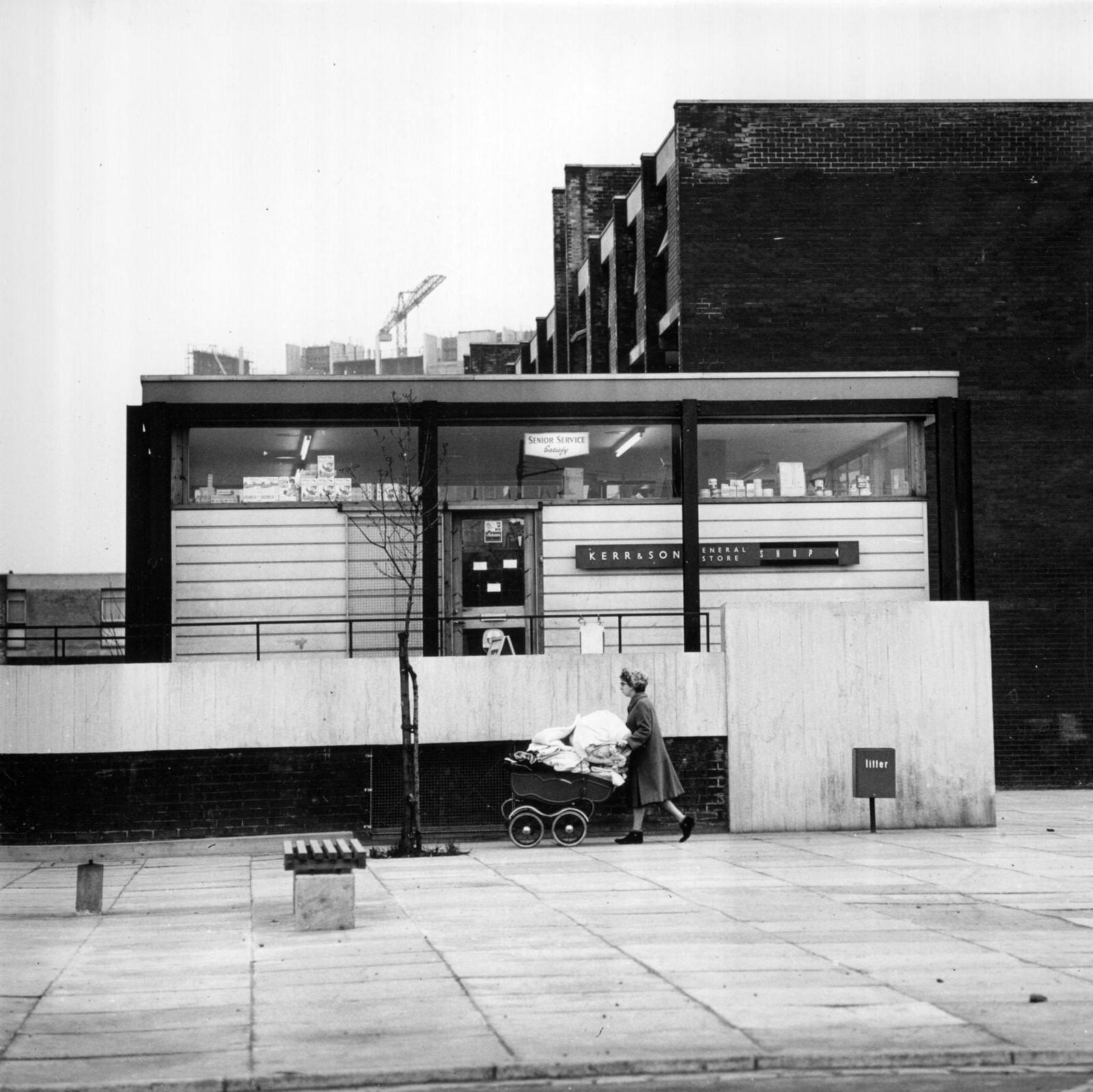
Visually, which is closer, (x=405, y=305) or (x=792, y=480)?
(x=792, y=480)

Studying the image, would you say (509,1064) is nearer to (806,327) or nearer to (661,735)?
(661,735)

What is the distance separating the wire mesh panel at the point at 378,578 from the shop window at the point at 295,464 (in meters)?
0.47

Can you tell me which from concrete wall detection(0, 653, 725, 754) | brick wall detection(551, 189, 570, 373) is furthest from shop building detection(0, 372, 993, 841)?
brick wall detection(551, 189, 570, 373)

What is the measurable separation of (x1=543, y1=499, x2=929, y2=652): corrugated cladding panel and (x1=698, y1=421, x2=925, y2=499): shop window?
26cm

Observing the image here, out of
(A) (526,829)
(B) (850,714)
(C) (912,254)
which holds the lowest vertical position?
(A) (526,829)

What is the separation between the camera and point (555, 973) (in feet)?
28.0

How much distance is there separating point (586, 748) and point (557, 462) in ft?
18.1

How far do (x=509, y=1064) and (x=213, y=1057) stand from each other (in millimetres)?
1334

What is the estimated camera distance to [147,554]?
62.5 ft

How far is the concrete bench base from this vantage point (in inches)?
404

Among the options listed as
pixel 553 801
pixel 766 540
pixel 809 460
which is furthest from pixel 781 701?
pixel 809 460

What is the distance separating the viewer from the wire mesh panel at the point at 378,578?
64.2 ft

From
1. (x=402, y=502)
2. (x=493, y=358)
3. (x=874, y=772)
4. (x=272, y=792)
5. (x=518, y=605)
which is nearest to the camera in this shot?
(x=874, y=772)

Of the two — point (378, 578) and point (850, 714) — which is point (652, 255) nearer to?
point (378, 578)
